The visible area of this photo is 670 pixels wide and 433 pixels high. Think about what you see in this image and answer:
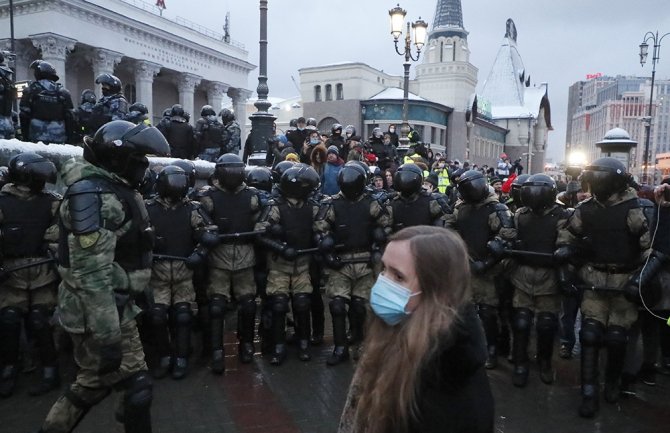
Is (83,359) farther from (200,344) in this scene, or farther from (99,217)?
(200,344)

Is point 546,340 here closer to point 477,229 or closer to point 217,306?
point 477,229

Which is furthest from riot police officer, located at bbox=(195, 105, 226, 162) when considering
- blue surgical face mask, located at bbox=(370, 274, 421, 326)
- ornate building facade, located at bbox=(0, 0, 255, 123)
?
ornate building facade, located at bbox=(0, 0, 255, 123)

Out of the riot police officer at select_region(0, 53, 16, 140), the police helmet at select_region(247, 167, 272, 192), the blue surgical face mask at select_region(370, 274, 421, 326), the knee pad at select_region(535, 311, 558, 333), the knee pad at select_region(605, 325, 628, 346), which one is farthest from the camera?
the riot police officer at select_region(0, 53, 16, 140)

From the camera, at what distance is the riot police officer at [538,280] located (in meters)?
4.78

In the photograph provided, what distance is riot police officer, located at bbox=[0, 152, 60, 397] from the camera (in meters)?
4.34

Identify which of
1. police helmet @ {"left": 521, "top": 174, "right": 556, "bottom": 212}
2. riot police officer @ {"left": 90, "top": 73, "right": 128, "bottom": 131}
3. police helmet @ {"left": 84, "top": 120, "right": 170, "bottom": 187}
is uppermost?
riot police officer @ {"left": 90, "top": 73, "right": 128, "bottom": 131}

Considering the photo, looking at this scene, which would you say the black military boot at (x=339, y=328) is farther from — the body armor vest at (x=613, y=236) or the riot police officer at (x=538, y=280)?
the body armor vest at (x=613, y=236)

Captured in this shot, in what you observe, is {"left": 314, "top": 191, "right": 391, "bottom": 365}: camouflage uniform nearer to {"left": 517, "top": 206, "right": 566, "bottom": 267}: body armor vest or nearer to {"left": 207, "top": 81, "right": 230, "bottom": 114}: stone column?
{"left": 517, "top": 206, "right": 566, "bottom": 267}: body armor vest

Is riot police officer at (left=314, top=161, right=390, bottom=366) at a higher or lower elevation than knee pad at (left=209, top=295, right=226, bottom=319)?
higher

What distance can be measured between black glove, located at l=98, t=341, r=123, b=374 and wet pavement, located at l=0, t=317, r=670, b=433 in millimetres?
1114

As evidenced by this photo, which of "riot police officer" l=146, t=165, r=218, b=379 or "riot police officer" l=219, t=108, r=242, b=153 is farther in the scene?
"riot police officer" l=219, t=108, r=242, b=153

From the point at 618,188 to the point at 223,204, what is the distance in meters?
3.59

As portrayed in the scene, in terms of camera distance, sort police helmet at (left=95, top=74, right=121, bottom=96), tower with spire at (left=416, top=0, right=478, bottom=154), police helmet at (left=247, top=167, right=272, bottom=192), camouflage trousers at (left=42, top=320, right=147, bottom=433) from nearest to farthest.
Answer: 1. camouflage trousers at (left=42, top=320, right=147, bottom=433)
2. police helmet at (left=247, top=167, right=272, bottom=192)
3. police helmet at (left=95, top=74, right=121, bottom=96)
4. tower with spire at (left=416, top=0, right=478, bottom=154)

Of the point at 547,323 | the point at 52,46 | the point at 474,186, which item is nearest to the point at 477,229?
the point at 474,186
